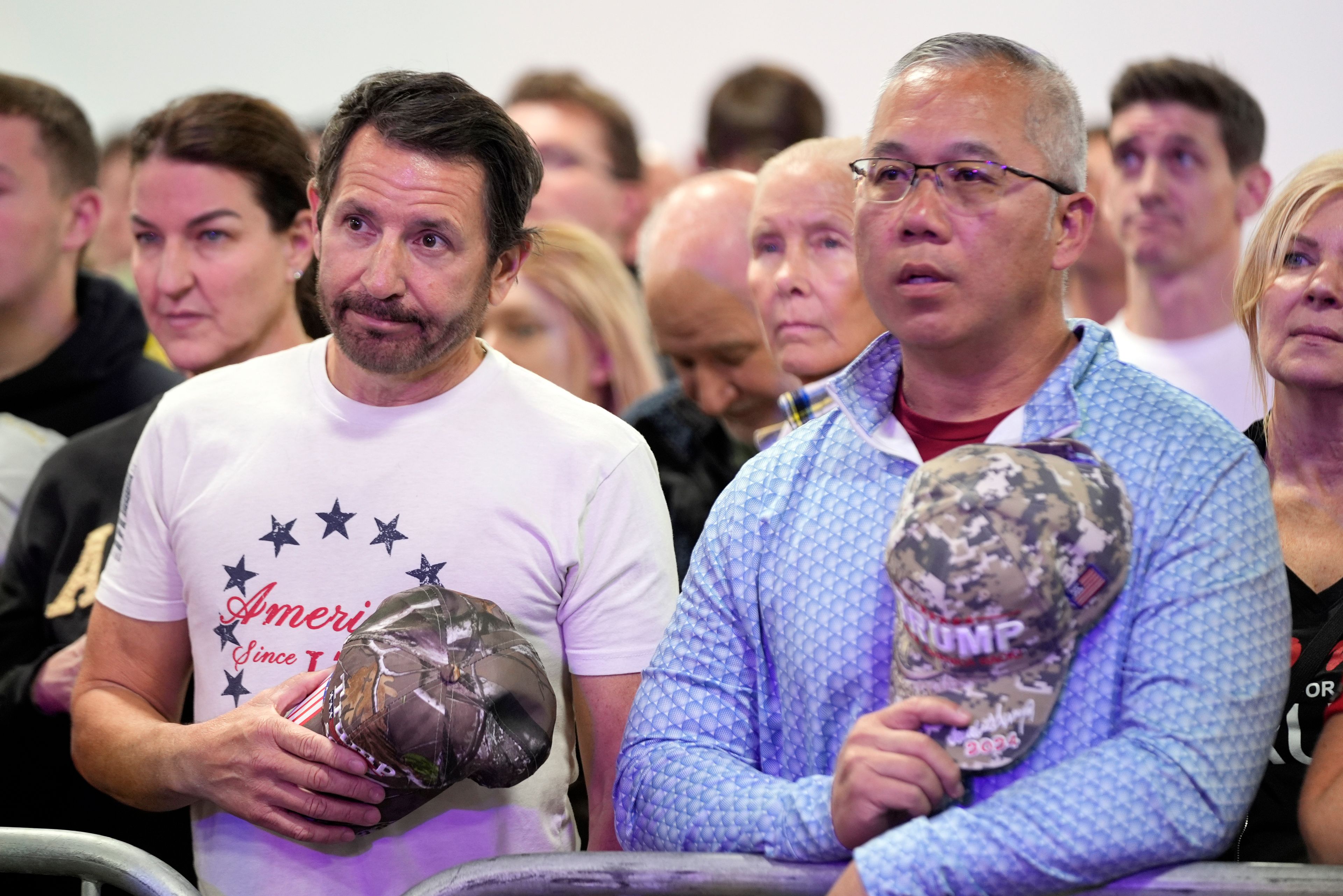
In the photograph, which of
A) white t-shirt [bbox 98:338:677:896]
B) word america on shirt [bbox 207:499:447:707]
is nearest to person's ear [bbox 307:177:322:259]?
white t-shirt [bbox 98:338:677:896]

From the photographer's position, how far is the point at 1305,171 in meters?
2.09

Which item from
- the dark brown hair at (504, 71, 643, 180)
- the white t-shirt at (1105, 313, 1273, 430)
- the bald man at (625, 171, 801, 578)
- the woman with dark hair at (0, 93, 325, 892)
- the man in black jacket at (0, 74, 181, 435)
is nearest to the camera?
the woman with dark hair at (0, 93, 325, 892)

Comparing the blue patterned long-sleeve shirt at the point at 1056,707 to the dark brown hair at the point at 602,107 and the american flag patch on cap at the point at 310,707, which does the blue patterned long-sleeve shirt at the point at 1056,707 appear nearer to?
the american flag patch on cap at the point at 310,707

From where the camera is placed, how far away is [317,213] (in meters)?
2.15

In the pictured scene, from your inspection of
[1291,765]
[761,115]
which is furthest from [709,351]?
[761,115]

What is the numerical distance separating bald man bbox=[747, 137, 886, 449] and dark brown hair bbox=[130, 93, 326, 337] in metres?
0.90

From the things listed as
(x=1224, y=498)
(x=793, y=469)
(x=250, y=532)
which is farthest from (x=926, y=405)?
(x=250, y=532)

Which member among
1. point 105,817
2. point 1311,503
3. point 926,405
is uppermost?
point 926,405

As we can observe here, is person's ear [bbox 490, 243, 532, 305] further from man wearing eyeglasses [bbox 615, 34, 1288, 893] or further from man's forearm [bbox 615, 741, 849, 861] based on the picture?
man's forearm [bbox 615, 741, 849, 861]

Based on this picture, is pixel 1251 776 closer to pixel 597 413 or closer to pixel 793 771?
pixel 793 771

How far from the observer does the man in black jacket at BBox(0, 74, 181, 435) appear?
326 centimetres

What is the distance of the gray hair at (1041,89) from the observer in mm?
1758

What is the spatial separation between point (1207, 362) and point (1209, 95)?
69cm

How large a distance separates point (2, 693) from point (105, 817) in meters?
0.29
